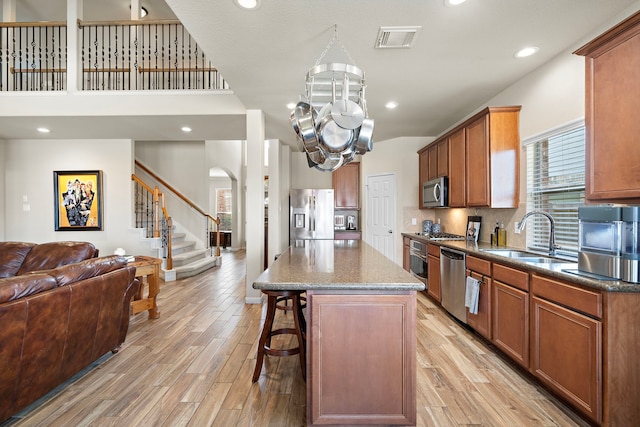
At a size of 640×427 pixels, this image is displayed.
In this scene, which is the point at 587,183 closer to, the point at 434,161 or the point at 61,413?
the point at 434,161

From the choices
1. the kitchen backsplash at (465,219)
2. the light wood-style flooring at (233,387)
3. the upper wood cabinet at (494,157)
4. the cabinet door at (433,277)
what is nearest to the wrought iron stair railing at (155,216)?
the light wood-style flooring at (233,387)

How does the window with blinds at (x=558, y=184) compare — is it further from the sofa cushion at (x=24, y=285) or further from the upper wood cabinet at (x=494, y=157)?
the sofa cushion at (x=24, y=285)

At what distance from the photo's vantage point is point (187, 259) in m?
6.20

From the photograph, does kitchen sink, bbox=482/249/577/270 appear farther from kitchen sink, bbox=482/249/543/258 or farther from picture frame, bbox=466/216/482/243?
picture frame, bbox=466/216/482/243

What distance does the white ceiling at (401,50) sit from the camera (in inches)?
81.8

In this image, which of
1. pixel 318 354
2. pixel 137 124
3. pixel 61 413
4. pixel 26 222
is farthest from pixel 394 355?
pixel 26 222

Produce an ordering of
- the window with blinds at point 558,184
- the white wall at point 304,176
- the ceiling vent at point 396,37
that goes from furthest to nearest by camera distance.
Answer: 1. the white wall at point 304,176
2. the window with blinds at point 558,184
3. the ceiling vent at point 396,37

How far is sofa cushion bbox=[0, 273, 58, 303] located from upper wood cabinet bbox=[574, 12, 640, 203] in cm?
344

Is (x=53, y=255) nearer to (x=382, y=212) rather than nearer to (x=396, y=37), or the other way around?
(x=396, y=37)

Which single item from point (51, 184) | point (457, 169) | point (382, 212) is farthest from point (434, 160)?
point (51, 184)

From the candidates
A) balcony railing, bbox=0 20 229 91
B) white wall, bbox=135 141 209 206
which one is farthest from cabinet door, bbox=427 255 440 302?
white wall, bbox=135 141 209 206

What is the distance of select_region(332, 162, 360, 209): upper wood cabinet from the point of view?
651cm

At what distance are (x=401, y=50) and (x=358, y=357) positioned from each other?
2.42m

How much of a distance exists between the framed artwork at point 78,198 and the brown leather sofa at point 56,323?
4.25 m
